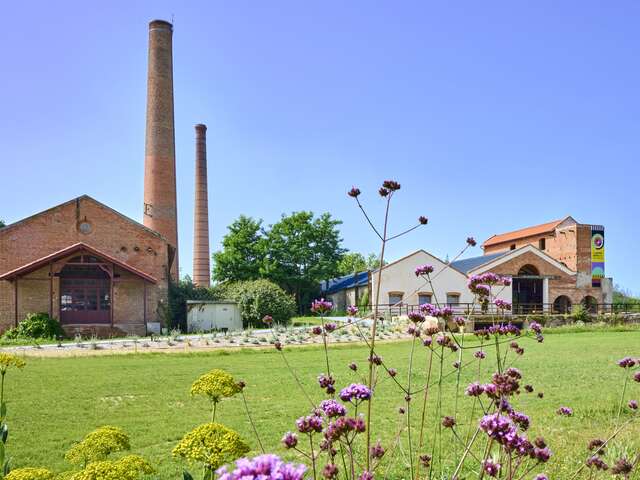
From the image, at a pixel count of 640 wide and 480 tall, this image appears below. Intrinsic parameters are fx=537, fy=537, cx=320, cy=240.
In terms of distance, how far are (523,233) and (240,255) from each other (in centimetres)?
2813

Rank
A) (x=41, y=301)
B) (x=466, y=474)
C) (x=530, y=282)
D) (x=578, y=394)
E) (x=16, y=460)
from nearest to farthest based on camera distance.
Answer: (x=466, y=474), (x=16, y=460), (x=578, y=394), (x=41, y=301), (x=530, y=282)

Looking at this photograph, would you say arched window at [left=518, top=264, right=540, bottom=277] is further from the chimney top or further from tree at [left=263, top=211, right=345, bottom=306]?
the chimney top

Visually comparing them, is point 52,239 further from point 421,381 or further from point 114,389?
point 421,381

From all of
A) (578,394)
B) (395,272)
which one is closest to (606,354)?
(578,394)

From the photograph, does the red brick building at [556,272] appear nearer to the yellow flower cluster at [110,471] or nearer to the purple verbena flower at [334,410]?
the purple verbena flower at [334,410]

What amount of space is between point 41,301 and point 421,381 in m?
22.8

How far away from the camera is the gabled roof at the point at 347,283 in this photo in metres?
47.9

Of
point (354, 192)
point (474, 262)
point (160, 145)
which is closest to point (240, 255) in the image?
point (160, 145)

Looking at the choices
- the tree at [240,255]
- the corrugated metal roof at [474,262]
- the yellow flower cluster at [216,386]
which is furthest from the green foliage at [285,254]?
the yellow flower cluster at [216,386]

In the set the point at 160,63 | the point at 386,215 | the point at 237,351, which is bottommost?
the point at 237,351

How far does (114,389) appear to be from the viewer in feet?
33.5

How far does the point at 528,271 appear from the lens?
44.1m

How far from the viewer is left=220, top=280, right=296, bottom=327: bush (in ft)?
104

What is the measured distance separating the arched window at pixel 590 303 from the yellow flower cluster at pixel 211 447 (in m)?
45.8
